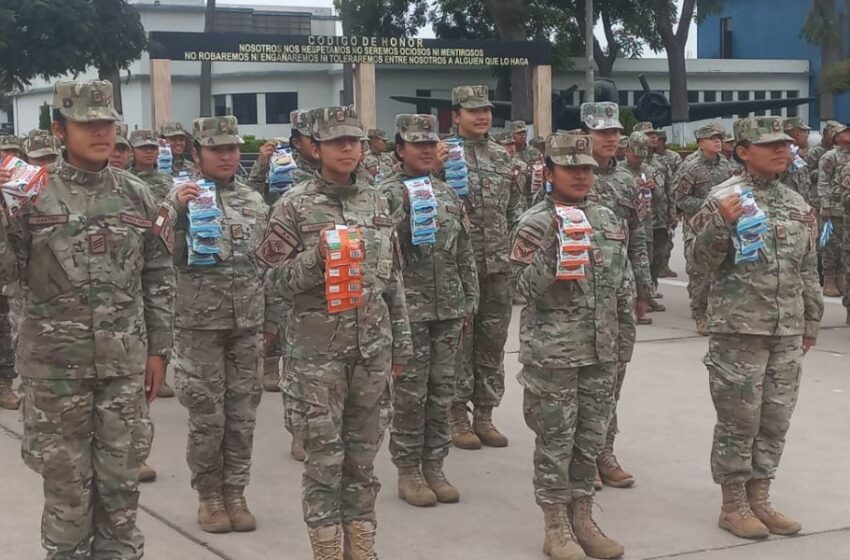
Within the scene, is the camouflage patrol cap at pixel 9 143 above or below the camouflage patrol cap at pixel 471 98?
below

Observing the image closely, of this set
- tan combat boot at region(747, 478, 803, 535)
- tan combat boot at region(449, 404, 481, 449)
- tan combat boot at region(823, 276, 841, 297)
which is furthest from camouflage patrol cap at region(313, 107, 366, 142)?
tan combat boot at region(823, 276, 841, 297)

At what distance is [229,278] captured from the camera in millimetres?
6781

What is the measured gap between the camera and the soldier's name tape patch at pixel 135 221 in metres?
5.27

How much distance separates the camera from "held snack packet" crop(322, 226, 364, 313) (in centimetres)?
539

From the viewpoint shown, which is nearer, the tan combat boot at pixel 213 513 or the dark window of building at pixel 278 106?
the tan combat boot at pixel 213 513

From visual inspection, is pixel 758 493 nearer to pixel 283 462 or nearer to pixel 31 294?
pixel 283 462

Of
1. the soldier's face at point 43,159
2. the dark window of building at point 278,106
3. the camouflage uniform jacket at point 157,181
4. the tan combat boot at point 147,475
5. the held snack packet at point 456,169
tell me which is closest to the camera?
the tan combat boot at point 147,475

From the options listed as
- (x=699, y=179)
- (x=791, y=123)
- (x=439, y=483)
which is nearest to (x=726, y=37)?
(x=699, y=179)

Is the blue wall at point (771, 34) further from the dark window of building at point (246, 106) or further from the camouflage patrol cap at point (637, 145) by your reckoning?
the camouflage patrol cap at point (637, 145)

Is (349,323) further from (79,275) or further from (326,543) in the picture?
(79,275)

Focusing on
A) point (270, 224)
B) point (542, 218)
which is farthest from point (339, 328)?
point (542, 218)

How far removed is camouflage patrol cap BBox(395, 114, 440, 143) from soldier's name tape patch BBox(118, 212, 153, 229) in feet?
6.96

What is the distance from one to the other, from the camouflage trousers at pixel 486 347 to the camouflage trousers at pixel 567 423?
202cm

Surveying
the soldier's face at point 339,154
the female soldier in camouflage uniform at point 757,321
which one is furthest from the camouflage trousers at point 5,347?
the female soldier in camouflage uniform at point 757,321
